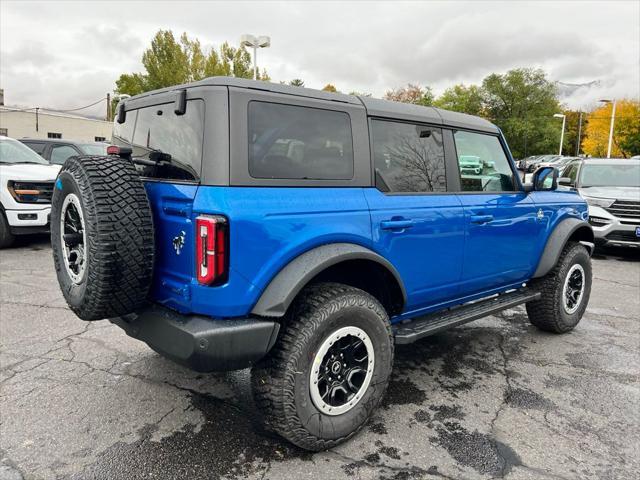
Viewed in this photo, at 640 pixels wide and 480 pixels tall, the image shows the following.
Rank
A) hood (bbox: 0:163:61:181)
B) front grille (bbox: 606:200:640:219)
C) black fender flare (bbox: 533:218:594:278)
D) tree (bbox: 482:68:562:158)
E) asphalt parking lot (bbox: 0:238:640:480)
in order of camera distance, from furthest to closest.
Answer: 1. tree (bbox: 482:68:562:158)
2. front grille (bbox: 606:200:640:219)
3. hood (bbox: 0:163:61:181)
4. black fender flare (bbox: 533:218:594:278)
5. asphalt parking lot (bbox: 0:238:640:480)

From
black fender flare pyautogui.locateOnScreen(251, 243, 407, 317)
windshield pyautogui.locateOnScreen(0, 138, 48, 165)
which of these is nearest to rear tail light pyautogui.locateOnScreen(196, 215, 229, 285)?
black fender flare pyautogui.locateOnScreen(251, 243, 407, 317)

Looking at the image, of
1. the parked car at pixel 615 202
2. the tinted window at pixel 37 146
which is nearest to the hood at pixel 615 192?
the parked car at pixel 615 202

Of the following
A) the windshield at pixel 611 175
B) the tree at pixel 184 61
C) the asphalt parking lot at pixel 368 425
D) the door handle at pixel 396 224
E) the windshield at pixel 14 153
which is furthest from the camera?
the tree at pixel 184 61

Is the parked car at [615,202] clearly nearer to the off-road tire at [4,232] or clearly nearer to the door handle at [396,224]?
the door handle at [396,224]

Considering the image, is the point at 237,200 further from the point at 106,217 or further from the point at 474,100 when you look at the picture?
the point at 474,100

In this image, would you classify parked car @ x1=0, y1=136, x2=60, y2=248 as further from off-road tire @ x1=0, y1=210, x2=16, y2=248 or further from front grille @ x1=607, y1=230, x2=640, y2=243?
front grille @ x1=607, y1=230, x2=640, y2=243

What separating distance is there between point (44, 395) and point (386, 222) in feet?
8.22

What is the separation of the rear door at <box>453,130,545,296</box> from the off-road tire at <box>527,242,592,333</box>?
1.18 ft

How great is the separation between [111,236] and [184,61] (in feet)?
114

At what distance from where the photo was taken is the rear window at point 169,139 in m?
2.41

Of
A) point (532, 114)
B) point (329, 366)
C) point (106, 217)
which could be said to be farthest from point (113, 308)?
point (532, 114)

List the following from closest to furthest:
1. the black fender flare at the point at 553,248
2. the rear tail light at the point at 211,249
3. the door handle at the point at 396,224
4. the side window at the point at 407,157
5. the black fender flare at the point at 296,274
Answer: the rear tail light at the point at 211,249 < the black fender flare at the point at 296,274 < the door handle at the point at 396,224 < the side window at the point at 407,157 < the black fender flare at the point at 553,248

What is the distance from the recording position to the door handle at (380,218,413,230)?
2.84 meters

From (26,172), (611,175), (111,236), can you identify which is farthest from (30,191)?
(611,175)
